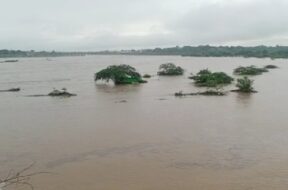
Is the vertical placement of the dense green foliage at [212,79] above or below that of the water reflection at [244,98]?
above

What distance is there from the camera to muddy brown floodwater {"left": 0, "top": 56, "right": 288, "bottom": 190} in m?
10.4

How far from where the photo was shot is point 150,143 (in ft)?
45.4

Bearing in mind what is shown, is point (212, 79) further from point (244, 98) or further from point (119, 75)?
point (244, 98)

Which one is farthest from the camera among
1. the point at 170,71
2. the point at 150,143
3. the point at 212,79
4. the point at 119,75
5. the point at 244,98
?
the point at 170,71

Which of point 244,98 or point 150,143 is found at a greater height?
point 150,143

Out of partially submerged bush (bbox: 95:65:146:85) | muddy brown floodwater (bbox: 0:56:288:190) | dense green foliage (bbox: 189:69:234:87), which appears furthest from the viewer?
partially submerged bush (bbox: 95:65:146:85)

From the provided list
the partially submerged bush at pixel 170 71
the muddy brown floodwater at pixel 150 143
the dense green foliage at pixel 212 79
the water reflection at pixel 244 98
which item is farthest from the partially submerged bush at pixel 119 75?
the water reflection at pixel 244 98

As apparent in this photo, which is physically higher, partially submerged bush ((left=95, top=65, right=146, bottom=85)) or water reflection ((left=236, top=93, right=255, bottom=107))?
partially submerged bush ((left=95, top=65, right=146, bottom=85))

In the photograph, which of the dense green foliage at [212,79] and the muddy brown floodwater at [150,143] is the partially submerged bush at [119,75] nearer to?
the dense green foliage at [212,79]

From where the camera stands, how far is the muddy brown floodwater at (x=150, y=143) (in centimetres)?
1035

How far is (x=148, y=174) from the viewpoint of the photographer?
10.7 metres

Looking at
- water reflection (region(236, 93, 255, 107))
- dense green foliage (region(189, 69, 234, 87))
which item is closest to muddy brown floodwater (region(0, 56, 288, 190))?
water reflection (region(236, 93, 255, 107))

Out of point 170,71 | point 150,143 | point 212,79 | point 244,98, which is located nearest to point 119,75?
point 212,79

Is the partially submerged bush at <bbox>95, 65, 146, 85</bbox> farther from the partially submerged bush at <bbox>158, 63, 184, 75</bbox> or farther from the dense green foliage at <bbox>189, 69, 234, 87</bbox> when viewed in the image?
the partially submerged bush at <bbox>158, 63, 184, 75</bbox>
